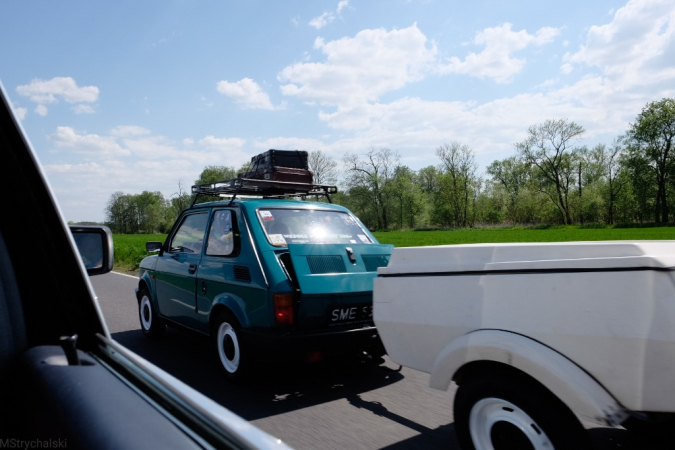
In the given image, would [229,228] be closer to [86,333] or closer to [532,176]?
[86,333]

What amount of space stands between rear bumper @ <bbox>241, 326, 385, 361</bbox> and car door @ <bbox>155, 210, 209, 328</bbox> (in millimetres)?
1397

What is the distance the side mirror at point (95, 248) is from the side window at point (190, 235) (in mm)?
3414

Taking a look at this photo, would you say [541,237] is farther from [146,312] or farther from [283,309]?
[283,309]

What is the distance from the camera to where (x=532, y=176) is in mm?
78250

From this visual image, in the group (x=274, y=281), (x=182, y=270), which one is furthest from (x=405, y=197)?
(x=274, y=281)

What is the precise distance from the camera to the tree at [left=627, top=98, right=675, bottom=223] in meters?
63.3

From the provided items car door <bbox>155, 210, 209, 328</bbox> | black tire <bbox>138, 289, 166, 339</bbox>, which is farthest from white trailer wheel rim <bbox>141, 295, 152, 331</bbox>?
car door <bbox>155, 210, 209, 328</bbox>

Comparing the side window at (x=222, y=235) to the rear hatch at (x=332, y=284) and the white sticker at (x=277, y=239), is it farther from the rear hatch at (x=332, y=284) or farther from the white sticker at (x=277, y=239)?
the rear hatch at (x=332, y=284)

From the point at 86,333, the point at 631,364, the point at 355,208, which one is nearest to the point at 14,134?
the point at 86,333

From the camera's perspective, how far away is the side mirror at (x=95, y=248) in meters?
2.09

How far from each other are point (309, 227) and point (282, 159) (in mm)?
6469

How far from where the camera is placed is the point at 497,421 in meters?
2.56

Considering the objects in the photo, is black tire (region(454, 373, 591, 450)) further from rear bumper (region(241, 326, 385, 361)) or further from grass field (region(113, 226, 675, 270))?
grass field (region(113, 226, 675, 270))

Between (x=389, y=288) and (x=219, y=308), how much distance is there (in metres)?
2.34
